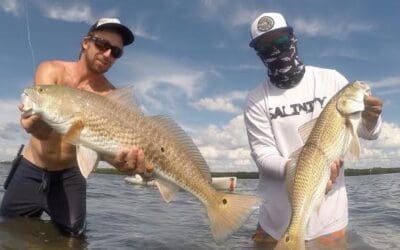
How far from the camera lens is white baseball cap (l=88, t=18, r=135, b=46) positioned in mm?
6570

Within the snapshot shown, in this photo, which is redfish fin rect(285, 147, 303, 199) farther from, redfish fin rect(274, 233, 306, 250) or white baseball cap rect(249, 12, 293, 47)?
white baseball cap rect(249, 12, 293, 47)

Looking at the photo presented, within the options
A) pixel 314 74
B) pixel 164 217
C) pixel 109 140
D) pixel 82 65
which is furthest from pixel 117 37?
pixel 164 217

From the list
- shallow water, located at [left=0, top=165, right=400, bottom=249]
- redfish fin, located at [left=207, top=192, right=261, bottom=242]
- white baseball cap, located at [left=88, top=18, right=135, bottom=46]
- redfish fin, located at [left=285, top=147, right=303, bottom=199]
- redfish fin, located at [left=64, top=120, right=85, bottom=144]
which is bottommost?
shallow water, located at [left=0, top=165, right=400, bottom=249]

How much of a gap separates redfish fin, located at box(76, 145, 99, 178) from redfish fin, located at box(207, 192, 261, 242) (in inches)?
53.9

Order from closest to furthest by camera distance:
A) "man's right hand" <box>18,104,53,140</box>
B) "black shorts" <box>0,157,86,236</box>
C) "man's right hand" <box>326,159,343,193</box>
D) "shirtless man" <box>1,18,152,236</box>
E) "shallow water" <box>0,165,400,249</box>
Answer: "man's right hand" <box>326,159,343,193</box> → "man's right hand" <box>18,104,53,140</box> → "shirtless man" <box>1,18,152,236</box> → "shallow water" <box>0,165,400,249</box> → "black shorts" <box>0,157,86,236</box>

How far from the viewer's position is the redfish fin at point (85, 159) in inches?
191

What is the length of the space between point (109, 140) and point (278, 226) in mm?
2241

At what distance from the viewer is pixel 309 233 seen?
5.29 meters

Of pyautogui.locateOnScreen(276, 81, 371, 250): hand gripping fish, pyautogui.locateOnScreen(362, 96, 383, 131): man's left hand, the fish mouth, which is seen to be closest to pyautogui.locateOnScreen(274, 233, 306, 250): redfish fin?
pyautogui.locateOnScreen(276, 81, 371, 250): hand gripping fish

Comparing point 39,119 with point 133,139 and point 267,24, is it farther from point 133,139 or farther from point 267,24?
point 267,24

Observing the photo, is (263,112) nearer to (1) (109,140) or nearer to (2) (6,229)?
(1) (109,140)

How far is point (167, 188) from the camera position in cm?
522

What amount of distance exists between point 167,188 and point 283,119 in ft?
5.16

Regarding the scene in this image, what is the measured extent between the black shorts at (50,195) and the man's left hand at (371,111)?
14.5ft
